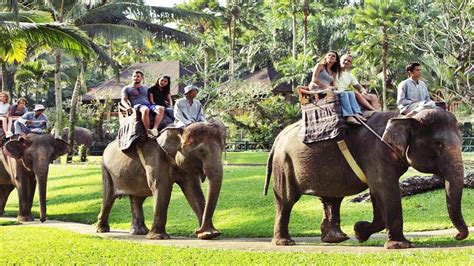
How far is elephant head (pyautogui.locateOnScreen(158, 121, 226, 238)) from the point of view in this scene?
1044cm

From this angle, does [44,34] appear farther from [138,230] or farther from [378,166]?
[378,166]

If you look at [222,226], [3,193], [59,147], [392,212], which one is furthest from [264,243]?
[3,193]

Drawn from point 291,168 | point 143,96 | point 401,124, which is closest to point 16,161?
point 143,96

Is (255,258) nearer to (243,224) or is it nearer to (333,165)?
(333,165)

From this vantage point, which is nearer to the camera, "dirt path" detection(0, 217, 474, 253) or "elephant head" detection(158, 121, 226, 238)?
"dirt path" detection(0, 217, 474, 253)

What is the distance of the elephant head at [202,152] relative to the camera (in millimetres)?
10438

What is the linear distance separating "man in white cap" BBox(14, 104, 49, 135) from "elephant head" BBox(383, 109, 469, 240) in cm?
853

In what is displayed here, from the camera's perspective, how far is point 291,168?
10055mm

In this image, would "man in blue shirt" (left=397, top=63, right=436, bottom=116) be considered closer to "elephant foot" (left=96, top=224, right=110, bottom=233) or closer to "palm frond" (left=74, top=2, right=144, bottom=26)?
"elephant foot" (left=96, top=224, right=110, bottom=233)

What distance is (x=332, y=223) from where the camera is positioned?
1038 centimetres

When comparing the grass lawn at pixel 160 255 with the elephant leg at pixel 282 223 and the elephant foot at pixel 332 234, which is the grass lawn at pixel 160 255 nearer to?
the elephant leg at pixel 282 223

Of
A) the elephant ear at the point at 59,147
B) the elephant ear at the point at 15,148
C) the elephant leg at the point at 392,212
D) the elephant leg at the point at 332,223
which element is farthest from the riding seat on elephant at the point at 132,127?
the elephant leg at the point at 392,212

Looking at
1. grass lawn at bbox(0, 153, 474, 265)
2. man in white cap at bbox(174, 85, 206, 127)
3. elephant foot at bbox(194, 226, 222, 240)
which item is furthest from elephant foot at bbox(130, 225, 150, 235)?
man in white cap at bbox(174, 85, 206, 127)

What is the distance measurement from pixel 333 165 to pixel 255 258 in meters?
1.80
